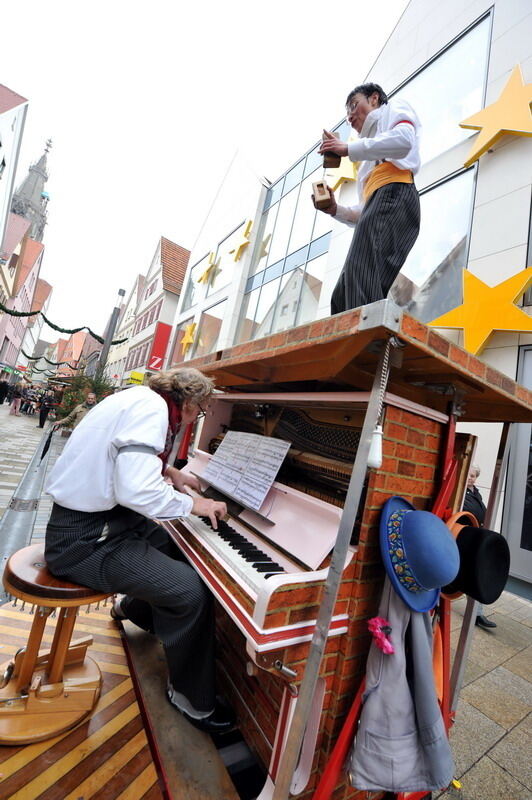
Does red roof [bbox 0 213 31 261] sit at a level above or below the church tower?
below

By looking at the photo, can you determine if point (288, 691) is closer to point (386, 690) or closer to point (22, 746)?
point (386, 690)

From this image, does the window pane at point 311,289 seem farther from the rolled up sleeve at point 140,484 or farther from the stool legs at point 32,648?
the stool legs at point 32,648

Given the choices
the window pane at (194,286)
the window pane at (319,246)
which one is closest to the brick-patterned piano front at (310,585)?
the window pane at (319,246)

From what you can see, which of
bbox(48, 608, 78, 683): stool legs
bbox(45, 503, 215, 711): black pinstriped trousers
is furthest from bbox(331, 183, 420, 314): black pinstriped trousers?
bbox(48, 608, 78, 683): stool legs

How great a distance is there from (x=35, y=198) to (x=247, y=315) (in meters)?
54.3

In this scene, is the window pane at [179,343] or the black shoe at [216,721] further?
the window pane at [179,343]

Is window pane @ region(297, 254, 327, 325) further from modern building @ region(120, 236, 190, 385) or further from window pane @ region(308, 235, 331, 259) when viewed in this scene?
modern building @ region(120, 236, 190, 385)

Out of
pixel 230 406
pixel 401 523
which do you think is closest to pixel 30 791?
pixel 401 523

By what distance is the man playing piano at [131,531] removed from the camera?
174 cm

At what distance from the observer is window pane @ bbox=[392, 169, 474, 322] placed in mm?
6027

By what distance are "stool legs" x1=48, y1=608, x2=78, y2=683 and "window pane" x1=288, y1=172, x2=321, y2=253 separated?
10.9 meters

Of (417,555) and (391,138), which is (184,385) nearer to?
(417,555)

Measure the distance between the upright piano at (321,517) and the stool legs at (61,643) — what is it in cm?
62

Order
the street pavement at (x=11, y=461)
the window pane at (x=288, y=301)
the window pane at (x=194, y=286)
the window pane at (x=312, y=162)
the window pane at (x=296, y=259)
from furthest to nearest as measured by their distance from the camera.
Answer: the window pane at (x=194, y=286)
the window pane at (x=312, y=162)
the window pane at (x=296, y=259)
the window pane at (x=288, y=301)
the street pavement at (x=11, y=461)
